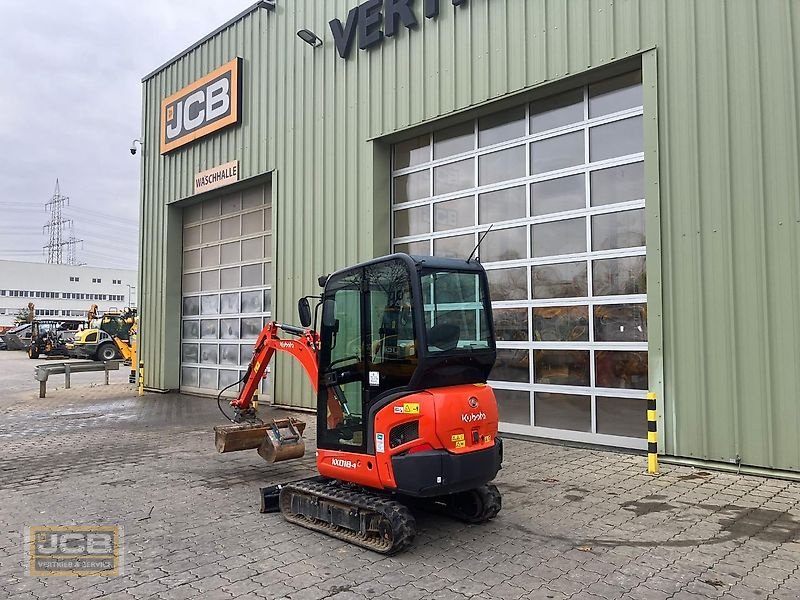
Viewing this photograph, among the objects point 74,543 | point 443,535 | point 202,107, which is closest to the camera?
point 74,543

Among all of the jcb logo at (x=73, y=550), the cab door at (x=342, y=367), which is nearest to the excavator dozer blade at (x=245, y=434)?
the cab door at (x=342, y=367)

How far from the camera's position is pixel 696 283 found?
722 cm

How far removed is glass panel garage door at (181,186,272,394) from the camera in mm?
13898

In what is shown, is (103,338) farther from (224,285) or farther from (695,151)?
→ (695,151)

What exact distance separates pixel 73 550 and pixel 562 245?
6935 millimetres

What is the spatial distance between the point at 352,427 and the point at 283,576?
1.31m

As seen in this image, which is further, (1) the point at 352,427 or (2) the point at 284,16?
(2) the point at 284,16

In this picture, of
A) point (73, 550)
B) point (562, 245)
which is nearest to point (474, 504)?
point (73, 550)

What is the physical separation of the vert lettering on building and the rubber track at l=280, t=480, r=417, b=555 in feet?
25.9

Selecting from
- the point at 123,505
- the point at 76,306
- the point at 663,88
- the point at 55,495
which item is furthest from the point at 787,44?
the point at 76,306

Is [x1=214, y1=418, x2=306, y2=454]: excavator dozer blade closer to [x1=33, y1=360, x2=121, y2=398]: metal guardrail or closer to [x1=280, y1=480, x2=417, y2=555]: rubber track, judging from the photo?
[x1=280, y1=480, x2=417, y2=555]: rubber track

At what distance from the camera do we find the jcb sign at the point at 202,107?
13.8 m

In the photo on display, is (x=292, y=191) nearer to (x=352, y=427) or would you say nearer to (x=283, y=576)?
(x=352, y=427)

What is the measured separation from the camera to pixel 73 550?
466cm
